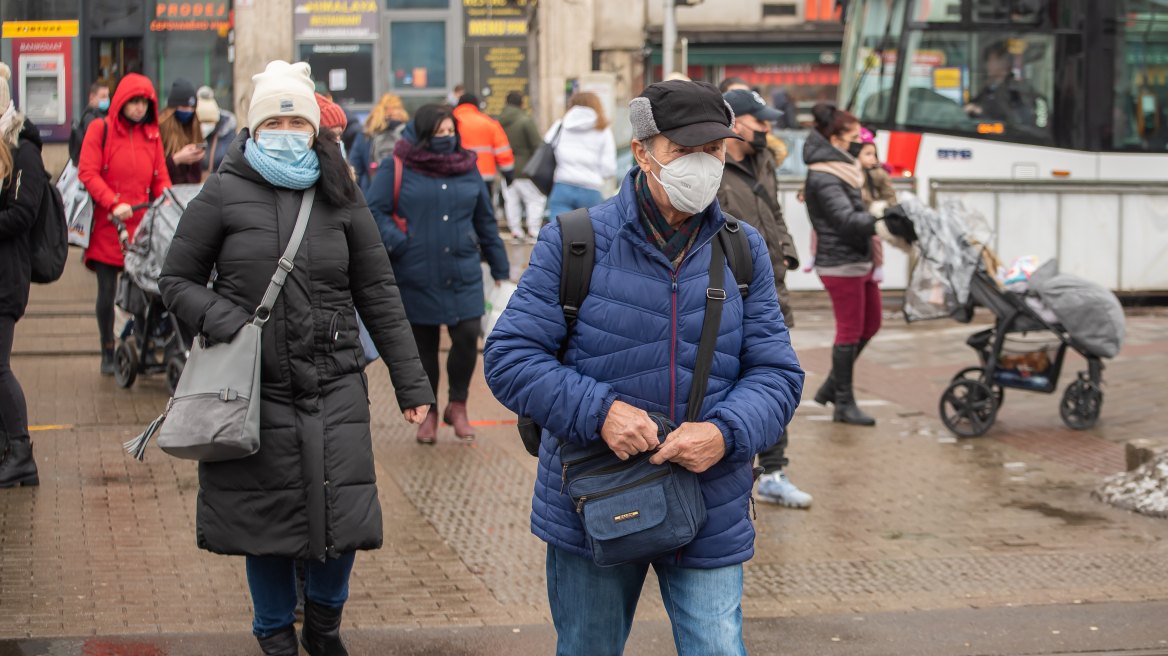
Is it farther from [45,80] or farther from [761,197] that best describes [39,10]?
[761,197]

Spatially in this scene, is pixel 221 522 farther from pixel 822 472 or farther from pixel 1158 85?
pixel 1158 85

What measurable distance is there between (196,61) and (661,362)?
19.4 meters

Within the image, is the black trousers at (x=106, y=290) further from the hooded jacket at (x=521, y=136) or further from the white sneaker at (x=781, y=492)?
the hooded jacket at (x=521, y=136)

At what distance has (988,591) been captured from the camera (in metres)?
4.86

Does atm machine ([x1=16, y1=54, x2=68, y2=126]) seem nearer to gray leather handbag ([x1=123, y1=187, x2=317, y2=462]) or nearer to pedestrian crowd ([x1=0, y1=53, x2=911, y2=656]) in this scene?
pedestrian crowd ([x1=0, y1=53, x2=911, y2=656])

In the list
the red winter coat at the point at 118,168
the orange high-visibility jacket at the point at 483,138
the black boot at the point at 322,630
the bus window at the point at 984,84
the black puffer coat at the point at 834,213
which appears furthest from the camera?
the bus window at the point at 984,84

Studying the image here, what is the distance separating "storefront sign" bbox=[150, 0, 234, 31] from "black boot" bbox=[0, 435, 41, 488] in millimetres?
16082

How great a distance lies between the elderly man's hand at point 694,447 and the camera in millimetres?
2764

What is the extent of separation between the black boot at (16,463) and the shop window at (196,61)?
15707mm

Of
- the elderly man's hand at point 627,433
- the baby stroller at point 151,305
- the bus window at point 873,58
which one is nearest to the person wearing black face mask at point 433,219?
the baby stroller at point 151,305

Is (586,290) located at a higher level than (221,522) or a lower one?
higher

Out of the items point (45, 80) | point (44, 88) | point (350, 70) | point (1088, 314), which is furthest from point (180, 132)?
point (350, 70)

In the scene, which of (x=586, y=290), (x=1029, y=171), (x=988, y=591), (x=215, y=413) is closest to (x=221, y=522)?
(x=215, y=413)

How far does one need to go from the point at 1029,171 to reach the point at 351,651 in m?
12.5
